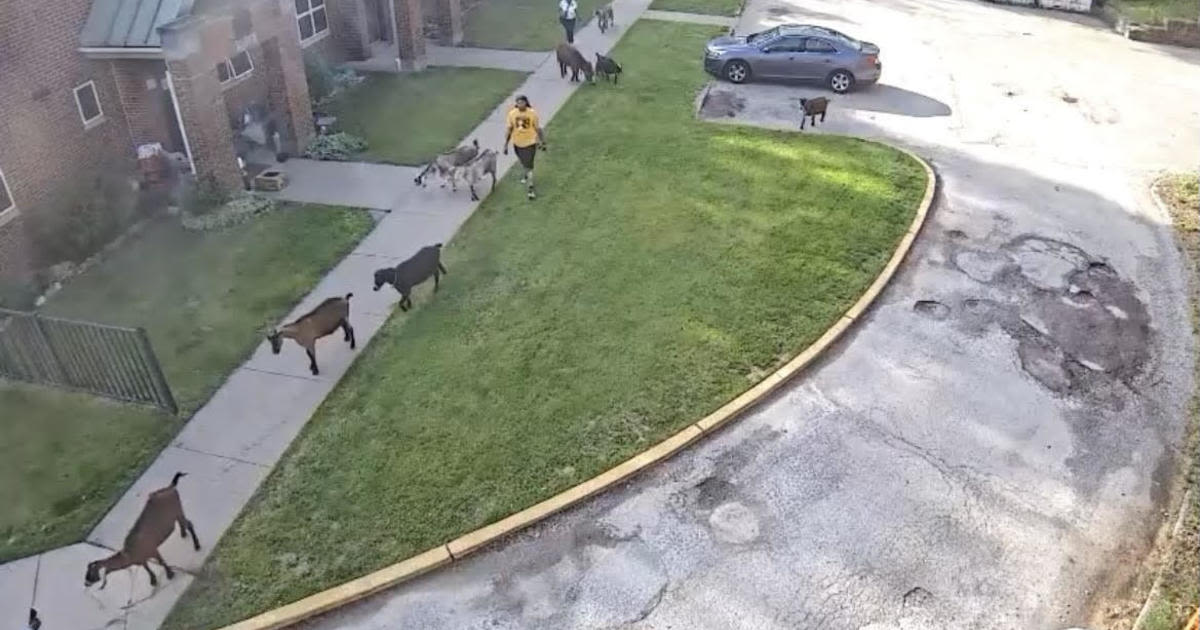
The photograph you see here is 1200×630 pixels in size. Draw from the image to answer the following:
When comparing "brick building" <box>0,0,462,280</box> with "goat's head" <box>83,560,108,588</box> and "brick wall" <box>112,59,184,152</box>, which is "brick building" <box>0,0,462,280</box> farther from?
"goat's head" <box>83,560,108,588</box>

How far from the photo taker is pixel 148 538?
7.50 meters

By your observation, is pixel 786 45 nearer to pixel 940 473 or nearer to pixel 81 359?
pixel 940 473

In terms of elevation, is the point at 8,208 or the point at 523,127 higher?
the point at 523,127

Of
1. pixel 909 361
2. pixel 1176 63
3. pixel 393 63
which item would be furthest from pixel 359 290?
pixel 1176 63

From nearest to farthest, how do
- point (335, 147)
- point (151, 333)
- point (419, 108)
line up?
point (151, 333), point (335, 147), point (419, 108)

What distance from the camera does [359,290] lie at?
1185 centimetres

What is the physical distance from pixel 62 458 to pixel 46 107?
6014mm

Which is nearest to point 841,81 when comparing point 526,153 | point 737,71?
point 737,71

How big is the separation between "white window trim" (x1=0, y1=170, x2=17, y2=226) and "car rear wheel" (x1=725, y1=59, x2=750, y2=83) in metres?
13.3

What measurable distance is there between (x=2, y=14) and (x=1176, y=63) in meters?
23.5

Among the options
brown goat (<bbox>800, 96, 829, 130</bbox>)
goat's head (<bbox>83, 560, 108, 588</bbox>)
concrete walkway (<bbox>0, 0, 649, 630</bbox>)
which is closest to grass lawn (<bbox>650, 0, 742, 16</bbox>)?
brown goat (<bbox>800, 96, 829, 130</bbox>)

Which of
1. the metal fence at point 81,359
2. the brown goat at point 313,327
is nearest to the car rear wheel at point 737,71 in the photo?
the brown goat at point 313,327

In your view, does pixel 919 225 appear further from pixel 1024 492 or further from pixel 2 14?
pixel 2 14

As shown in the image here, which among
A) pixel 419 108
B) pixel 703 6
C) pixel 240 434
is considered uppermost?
pixel 703 6
